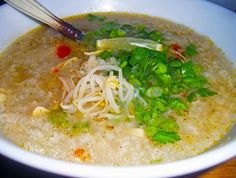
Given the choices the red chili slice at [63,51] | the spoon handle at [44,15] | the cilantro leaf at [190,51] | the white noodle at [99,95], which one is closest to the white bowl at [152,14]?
the spoon handle at [44,15]

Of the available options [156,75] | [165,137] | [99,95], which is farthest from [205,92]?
[99,95]

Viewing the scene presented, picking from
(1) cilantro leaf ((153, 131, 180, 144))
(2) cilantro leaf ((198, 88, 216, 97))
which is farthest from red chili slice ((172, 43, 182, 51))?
(1) cilantro leaf ((153, 131, 180, 144))

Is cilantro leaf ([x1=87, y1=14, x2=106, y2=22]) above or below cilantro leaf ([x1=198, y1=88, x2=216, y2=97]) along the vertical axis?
below

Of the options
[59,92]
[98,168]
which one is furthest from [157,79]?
[98,168]

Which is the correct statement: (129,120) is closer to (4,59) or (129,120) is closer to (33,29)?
(4,59)

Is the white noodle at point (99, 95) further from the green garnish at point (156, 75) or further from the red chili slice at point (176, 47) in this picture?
the red chili slice at point (176, 47)

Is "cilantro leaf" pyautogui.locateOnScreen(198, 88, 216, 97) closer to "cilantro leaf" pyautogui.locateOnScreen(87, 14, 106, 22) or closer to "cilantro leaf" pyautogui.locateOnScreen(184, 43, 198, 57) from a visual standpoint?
"cilantro leaf" pyautogui.locateOnScreen(184, 43, 198, 57)
